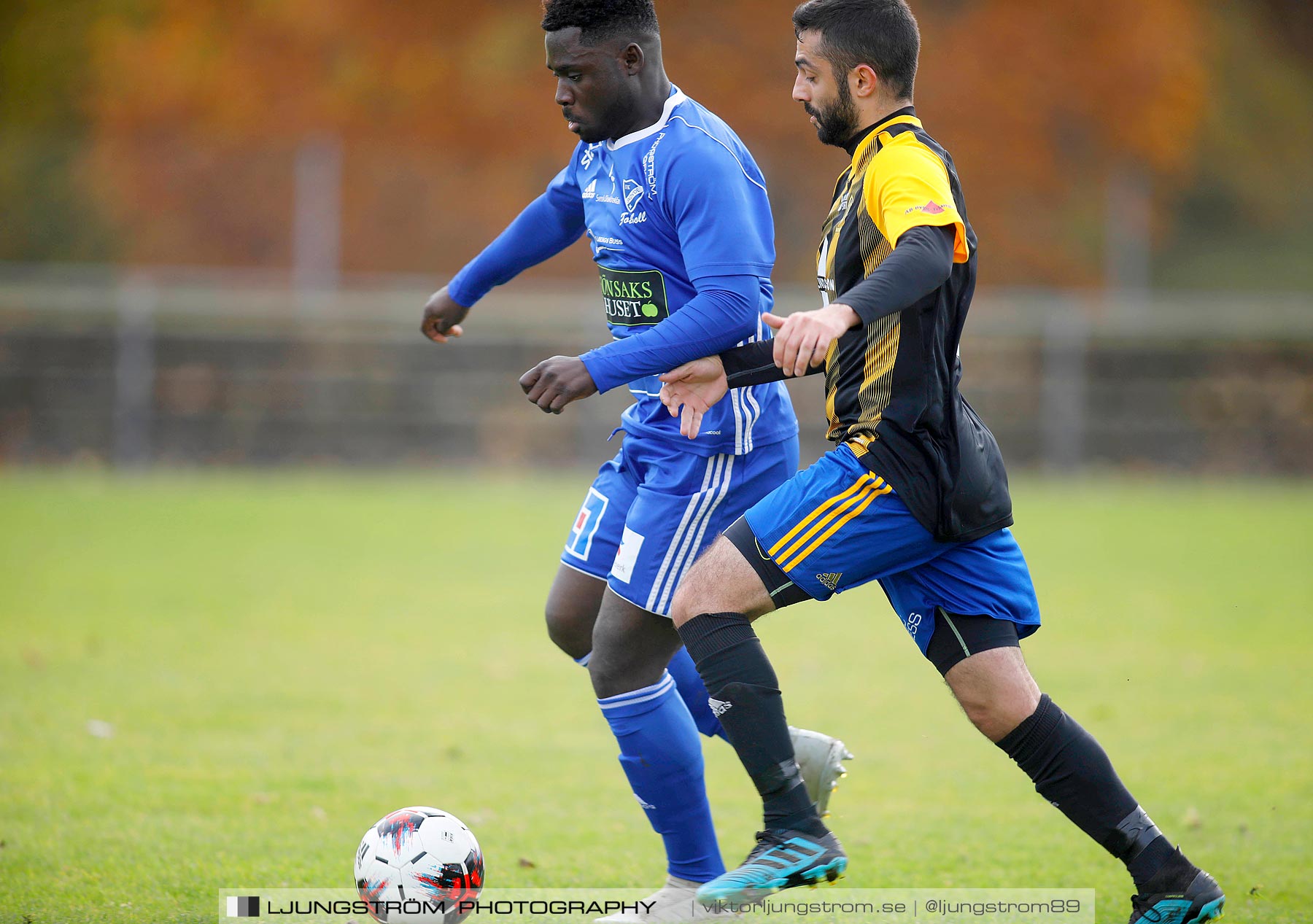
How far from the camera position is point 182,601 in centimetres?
874

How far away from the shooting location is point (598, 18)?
3543 mm

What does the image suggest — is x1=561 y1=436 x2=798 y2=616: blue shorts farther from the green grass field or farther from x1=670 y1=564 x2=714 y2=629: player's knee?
the green grass field

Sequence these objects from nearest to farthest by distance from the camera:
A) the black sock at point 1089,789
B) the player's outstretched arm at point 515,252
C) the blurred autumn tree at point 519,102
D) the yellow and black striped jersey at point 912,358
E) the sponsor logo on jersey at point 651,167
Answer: the yellow and black striped jersey at point 912,358
the black sock at point 1089,789
the sponsor logo on jersey at point 651,167
the player's outstretched arm at point 515,252
the blurred autumn tree at point 519,102

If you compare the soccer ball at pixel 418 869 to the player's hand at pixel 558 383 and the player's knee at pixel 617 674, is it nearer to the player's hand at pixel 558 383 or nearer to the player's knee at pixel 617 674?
the player's knee at pixel 617 674

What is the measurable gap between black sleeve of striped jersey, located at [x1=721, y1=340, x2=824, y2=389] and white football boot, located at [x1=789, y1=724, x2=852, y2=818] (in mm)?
1073

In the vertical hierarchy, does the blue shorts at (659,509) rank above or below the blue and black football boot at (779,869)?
above

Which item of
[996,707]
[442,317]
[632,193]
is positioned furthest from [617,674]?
[442,317]

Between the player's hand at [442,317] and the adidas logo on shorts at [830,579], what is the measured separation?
1.65 metres

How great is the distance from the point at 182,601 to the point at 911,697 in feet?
15.6

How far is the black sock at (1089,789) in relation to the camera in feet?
10.6

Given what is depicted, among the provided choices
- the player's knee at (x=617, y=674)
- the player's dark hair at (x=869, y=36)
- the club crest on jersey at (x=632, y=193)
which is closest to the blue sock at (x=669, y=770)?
the player's knee at (x=617, y=674)

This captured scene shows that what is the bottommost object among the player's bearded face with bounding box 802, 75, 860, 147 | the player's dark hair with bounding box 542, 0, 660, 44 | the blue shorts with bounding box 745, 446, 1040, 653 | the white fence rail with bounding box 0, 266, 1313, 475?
the blue shorts with bounding box 745, 446, 1040, 653

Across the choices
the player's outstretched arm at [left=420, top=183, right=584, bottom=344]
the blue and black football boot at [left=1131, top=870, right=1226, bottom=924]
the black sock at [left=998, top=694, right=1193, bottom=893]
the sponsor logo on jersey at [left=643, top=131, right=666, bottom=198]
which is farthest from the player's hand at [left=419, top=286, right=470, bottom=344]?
the blue and black football boot at [left=1131, top=870, right=1226, bottom=924]

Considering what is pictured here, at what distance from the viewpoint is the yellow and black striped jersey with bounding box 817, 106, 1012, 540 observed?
3137 mm
